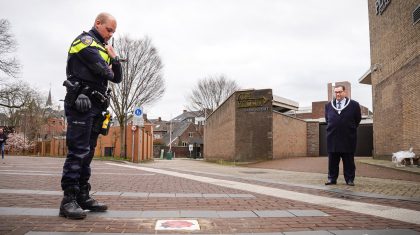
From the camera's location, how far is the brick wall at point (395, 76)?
1212 cm

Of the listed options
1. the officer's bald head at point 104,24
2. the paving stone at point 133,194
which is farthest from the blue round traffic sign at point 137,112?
the officer's bald head at point 104,24

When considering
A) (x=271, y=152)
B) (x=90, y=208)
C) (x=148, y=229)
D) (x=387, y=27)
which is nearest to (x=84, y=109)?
(x=90, y=208)

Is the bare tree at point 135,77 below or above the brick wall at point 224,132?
above

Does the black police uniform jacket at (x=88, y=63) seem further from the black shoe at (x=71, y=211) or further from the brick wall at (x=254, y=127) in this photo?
the brick wall at (x=254, y=127)

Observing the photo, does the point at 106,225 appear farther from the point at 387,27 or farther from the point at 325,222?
the point at 387,27

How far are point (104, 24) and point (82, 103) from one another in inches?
39.5

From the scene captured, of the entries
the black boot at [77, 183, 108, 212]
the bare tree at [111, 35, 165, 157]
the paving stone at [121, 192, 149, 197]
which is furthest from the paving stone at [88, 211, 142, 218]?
the bare tree at [111, 35, 165, 157]

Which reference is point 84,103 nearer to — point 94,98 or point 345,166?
point 94,98

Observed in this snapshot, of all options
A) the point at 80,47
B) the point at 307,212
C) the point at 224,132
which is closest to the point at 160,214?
the point at 307,212

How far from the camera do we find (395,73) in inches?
547

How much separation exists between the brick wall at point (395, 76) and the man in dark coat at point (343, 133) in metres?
6.72

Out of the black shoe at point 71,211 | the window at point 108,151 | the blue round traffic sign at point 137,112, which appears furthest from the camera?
the window at point 108,151

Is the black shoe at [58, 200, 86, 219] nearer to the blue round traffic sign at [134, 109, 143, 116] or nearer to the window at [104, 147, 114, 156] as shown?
the blue round traffic sign at [134, 109, 143, 116]

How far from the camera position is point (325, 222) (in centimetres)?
316
